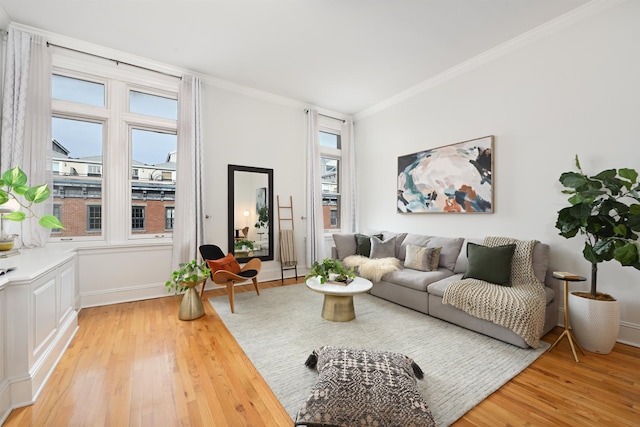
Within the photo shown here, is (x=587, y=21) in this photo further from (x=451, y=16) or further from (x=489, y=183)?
(x=489, y=183)

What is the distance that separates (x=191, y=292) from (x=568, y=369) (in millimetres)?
3653

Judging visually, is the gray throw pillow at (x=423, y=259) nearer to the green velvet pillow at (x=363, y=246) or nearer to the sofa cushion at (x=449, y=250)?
the sofa cushion at (x=449, y=250)

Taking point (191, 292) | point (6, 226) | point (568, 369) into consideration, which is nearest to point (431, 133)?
point (568, 369)

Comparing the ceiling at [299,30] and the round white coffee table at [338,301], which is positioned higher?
the ceiling at [299,30]

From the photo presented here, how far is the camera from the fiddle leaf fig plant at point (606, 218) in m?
2.18

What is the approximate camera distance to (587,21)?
2822 millimetres

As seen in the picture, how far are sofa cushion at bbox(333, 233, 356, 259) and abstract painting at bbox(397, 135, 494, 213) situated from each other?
1045mm

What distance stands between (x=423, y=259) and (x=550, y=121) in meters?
2.16

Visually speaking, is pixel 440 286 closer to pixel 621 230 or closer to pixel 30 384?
pixel 621 230

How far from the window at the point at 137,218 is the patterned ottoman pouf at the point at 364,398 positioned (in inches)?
136

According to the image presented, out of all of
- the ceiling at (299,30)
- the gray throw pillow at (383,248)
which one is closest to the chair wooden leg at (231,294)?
the gray throw pillow at (383,248)

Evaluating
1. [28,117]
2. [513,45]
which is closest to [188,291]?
[28,117]

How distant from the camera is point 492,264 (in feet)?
9.96

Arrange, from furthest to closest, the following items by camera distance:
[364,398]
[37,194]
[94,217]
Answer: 1. [94,217]
2. [37,194]
3. [364,398]
